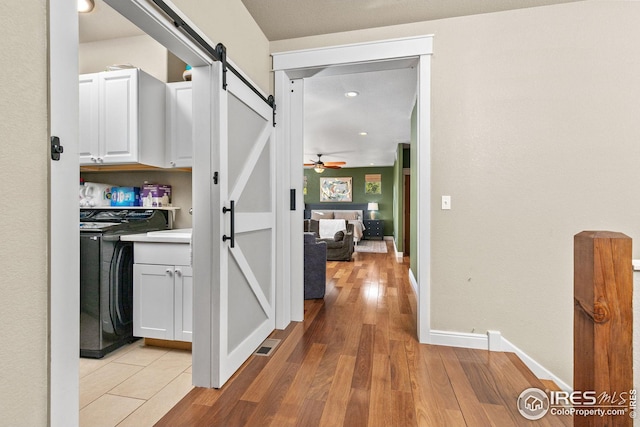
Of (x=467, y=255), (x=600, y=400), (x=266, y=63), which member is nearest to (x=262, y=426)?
(x=600, y=400)

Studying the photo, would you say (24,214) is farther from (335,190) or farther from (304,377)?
(335,190)

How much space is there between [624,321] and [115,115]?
121 inches

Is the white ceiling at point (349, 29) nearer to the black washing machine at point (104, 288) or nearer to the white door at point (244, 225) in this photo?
the white door at point (244, 225)

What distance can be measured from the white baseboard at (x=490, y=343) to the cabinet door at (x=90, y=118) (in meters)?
3.13

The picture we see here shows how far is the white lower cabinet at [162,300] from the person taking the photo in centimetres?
227

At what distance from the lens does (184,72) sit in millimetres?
2703

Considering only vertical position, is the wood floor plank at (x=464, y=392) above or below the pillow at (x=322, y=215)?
below

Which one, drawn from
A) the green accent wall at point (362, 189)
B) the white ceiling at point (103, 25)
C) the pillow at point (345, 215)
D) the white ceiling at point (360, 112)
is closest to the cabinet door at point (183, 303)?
the white ceiling at point (103, 25)

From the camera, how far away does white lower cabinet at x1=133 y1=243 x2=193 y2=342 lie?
227 centimetres

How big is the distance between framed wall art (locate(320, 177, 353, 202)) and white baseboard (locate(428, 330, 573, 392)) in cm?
885

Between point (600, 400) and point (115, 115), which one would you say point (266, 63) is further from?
point (600, 400)

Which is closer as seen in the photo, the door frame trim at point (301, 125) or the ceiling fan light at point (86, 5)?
the ceiling fan light at point (86, 5)

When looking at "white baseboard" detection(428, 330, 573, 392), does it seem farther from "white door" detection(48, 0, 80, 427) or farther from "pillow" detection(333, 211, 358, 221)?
"pillow" detection(333, 211, 358, 221)

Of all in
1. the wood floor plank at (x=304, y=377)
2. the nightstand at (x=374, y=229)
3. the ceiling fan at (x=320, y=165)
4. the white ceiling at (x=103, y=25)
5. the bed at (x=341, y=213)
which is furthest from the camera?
the nightstand at (x=374, y=229)
